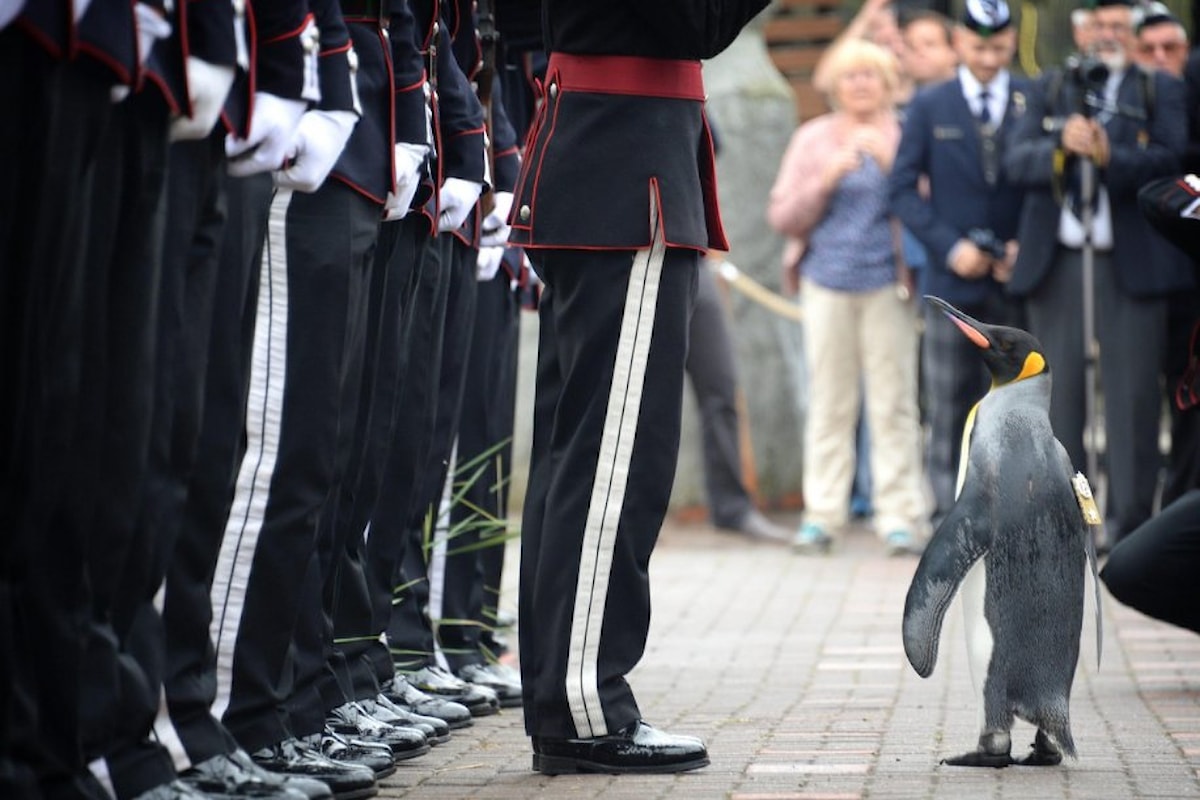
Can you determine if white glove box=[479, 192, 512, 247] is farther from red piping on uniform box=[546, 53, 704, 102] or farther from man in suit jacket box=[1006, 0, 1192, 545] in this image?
man in suit jacket box=[1006, 0, 1192, 545]

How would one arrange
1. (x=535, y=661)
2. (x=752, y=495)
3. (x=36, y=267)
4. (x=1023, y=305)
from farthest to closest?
(x=752, y=495) → (x=1023, y=305) → (x=535, y=661) → (x=36, y=267)

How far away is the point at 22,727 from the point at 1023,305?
6862 mm

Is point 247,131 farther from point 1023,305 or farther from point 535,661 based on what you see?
point 1023,305

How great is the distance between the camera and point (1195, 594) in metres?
5.38

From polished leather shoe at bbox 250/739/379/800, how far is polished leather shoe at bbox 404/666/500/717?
4.14 feet

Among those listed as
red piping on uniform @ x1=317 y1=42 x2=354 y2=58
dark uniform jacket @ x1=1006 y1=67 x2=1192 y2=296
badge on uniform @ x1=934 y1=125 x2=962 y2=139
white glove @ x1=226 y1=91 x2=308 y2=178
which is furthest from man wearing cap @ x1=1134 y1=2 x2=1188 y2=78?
white glove @ x1=226 y1=91 x2=308 y2=178

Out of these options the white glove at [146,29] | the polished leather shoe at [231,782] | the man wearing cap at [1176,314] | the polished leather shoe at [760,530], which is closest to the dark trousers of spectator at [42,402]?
the white glove at [146,29]

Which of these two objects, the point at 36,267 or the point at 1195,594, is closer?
the point at 36,267

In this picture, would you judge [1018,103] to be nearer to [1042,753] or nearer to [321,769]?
[1042,753]

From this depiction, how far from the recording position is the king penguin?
4.02 metres

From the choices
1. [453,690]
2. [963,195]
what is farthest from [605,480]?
[963,195]

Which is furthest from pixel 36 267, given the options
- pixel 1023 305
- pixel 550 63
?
pixel 1023 305

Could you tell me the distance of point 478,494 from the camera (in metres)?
5.77

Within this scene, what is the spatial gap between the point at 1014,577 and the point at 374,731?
131 centimetres
